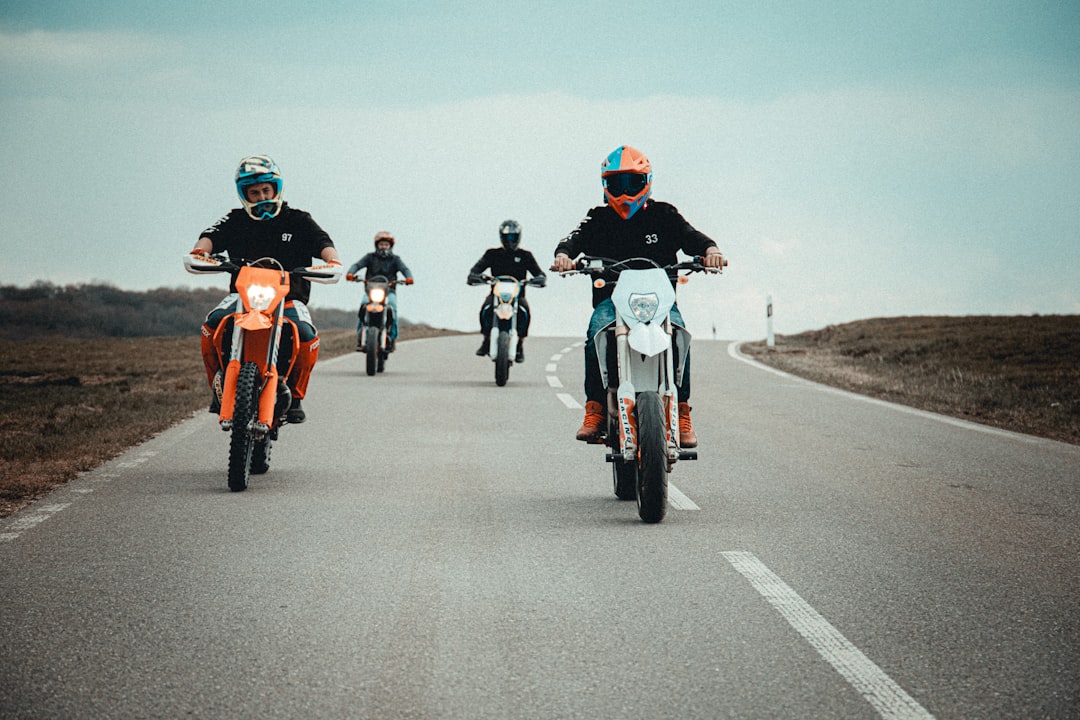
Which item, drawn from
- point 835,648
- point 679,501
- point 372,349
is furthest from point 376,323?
point 835,648

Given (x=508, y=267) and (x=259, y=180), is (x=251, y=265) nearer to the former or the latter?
(x=259, y=180)

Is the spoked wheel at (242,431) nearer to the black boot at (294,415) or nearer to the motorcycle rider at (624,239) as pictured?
the black boot at (294,415)

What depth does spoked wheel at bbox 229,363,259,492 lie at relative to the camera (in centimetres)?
779

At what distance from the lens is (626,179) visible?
756 centimetres

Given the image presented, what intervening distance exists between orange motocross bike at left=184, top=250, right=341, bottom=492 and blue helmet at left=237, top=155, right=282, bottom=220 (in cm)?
39

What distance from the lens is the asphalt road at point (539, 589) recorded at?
3.89m

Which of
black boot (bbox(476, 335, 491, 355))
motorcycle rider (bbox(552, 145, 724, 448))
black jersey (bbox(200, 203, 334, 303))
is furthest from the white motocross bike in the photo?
black boot (bbox(476, 335, 491, 355))

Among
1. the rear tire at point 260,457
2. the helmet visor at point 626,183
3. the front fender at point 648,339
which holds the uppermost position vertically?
the helmet visor at point 626,183

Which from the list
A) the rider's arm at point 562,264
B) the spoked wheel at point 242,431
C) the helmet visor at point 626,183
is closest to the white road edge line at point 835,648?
the rider's arm at point 562,264

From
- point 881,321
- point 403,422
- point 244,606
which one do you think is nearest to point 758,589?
point 244,606

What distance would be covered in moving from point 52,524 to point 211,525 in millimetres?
865

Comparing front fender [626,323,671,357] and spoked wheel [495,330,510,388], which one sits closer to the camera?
front fender [626,323,671,357]

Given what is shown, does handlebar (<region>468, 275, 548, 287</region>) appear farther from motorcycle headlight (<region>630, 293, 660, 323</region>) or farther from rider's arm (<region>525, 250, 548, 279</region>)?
motorcycle headlight (<region>630, 293, 660, 323</region>)

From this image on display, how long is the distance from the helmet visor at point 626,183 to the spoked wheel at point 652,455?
1494 mm
